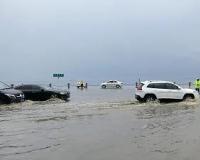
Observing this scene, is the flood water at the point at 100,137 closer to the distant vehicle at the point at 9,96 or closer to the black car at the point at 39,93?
the distant vehicle at the point at 9,96

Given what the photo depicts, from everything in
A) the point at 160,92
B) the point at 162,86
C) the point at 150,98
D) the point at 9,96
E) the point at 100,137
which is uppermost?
the point at 162,86

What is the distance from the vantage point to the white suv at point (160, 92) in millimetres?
33312

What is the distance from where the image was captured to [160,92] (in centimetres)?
3334

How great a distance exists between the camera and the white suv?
109ft

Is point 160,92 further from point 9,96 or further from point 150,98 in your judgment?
point 9,96

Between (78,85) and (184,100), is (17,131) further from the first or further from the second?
(78,85)

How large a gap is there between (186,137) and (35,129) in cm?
516

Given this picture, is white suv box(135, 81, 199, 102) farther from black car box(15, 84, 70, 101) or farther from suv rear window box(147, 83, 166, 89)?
black car box(15, 84, 70, 101)

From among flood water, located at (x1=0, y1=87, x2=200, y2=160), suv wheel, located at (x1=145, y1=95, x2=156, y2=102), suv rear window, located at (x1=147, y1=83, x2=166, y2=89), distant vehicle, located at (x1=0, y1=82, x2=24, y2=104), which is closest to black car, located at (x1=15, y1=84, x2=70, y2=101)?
distant vehicle, located at (x1=0, y1=82, x2=24, y2=104)

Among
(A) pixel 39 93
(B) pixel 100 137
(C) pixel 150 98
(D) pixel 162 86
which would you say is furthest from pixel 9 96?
(B) pixel 100 137

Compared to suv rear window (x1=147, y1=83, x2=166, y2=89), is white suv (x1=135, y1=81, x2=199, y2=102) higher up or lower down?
lower down

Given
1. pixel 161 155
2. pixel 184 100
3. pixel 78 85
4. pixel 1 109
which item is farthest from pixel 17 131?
pixel 78 85

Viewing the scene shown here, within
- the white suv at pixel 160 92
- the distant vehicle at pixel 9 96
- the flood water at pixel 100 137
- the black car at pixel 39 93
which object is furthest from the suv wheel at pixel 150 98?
the flood water at pixel 100 137

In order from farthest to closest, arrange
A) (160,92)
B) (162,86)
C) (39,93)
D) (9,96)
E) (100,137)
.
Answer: (39,93) < (162,86) < (160,92) < (9,96) < (100,137)
